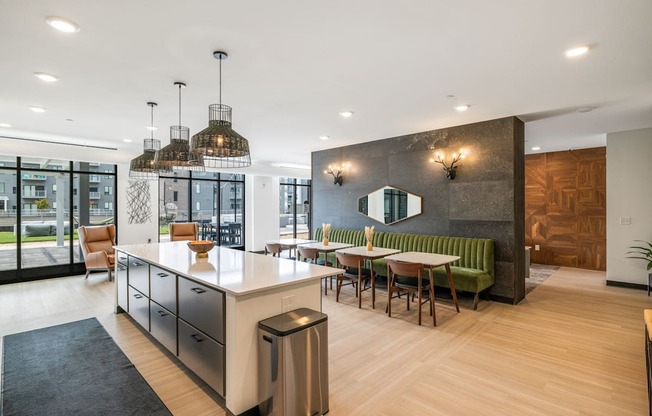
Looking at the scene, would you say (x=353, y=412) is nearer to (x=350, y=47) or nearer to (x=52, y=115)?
(x=350, y=47)

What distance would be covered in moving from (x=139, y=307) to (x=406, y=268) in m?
3.01

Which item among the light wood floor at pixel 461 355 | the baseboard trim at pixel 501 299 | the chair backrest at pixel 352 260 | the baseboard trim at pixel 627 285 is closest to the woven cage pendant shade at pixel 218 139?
the light wood floor at pixel 461 355

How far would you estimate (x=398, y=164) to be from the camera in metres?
Answer: 6.01

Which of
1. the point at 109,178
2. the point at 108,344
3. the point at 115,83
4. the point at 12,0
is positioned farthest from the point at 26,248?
the point at 12,0

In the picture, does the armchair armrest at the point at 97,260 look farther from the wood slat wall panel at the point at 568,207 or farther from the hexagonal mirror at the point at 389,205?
the wood slat wall panel at the point at 568,207

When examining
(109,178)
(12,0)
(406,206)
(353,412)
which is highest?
(12,0)

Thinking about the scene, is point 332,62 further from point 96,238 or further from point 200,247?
point 96,238

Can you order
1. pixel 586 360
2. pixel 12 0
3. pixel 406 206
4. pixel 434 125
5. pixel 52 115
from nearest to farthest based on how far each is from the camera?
1. pixel 12 0
2. pixel 586 360
3. pixel 52 115
4. pixel 434 125
5. pixel 406 206

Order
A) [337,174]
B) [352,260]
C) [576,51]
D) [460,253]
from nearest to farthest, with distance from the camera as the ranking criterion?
[576,51], [352,260], [460,253], [337,174]

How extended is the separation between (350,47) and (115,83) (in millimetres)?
2476

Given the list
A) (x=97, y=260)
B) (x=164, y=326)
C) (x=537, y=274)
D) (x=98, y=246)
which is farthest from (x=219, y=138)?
(x=537, y=274)

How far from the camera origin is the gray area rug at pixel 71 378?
2.32m

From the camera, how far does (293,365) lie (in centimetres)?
206

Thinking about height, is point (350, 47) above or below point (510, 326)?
above
